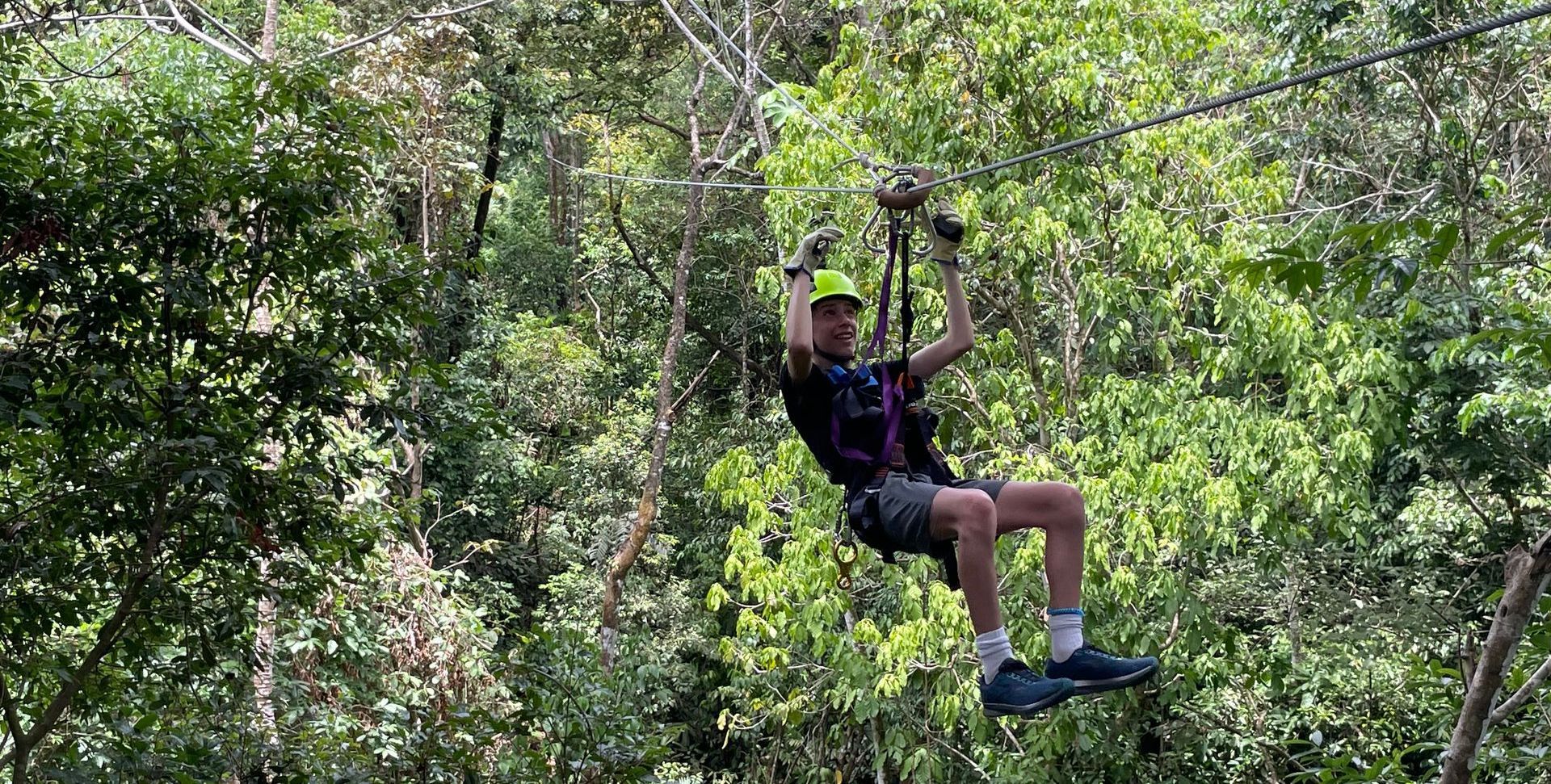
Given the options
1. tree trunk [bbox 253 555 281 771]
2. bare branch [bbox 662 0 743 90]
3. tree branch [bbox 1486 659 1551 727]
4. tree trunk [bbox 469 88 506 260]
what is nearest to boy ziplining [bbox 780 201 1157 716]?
tree branch [bbox 1486 659 1551 727]

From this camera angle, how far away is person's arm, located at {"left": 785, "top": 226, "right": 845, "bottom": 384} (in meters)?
A: 2.81

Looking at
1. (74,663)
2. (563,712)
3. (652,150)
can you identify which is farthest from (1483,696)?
(652,150)

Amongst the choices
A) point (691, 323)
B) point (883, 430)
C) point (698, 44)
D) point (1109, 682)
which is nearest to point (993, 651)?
point (1109, 682)

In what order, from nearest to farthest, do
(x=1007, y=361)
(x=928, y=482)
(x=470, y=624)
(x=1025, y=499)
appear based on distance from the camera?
(x=1025, y=499)
(x=928, y=482)
(x=1007, y=361)
(x=470, y=624)

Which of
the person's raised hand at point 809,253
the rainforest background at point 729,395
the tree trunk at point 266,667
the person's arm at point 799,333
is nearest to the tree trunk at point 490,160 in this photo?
the rainforest background at point 729,395

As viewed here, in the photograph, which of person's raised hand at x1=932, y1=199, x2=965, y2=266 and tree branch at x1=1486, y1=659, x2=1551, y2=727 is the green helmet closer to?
person's raised hand at x1=932, y1=199, x2=965, y2=266

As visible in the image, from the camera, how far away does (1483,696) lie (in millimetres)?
2984

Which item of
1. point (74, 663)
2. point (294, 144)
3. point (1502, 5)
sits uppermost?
point (1502, 5)

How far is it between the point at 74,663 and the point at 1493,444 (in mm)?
6410

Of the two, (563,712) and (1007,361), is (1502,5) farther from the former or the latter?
(563,712)

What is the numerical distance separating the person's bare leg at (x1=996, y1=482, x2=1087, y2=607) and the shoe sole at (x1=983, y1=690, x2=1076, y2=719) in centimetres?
19

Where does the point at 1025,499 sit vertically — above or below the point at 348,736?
above

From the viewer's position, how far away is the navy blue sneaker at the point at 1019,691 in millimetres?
2533

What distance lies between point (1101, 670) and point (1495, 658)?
970 mm
